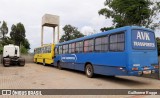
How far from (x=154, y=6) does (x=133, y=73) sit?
18906 mm

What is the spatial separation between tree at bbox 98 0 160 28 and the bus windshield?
44.2ft

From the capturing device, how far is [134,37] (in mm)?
10945

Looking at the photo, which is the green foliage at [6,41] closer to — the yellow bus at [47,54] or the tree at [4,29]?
the tree at [4,29]

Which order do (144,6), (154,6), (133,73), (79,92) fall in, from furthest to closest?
(154,6)
(144,6)
(133,73)
(79,92)

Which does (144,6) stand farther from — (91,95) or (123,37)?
(91,95)

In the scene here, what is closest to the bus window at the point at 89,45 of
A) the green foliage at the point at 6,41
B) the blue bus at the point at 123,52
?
the blue bus at the point at 123,52

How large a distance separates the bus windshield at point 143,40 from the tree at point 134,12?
13.5 meters

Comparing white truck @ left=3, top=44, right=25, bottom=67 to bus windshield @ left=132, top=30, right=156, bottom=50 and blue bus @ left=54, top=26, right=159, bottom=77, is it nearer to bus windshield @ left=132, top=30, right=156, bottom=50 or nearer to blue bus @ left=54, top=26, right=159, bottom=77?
blue bus @ left=54, top=26, right=159, bottom=77

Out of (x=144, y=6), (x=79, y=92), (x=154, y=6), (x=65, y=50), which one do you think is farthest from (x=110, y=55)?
(x=154, y=6)

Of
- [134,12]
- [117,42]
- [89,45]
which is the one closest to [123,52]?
[117,42]

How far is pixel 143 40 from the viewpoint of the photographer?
11344mm

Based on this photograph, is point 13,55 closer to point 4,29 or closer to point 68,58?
point 68,58

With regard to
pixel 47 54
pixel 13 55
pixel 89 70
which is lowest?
pixel 89 70

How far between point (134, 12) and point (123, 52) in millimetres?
15505
